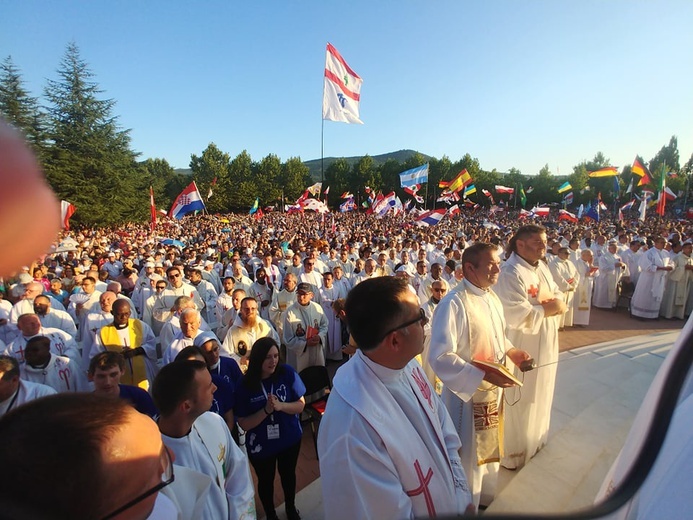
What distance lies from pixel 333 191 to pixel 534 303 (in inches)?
3014

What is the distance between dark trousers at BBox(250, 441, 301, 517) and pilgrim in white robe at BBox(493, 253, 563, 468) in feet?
7.39

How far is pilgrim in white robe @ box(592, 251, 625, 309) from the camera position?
10.7 metres

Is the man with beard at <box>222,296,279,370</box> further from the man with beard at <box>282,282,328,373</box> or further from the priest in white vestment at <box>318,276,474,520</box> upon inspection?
the priest in white vestment at <box>318,276,474,520</box>

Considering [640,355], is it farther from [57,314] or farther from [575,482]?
[57,314]

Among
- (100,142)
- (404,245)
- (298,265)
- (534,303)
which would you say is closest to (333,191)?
(100,142)

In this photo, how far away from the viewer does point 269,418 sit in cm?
313

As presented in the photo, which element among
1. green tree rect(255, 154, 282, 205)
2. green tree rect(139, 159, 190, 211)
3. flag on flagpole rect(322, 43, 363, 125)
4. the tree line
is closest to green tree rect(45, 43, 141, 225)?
the tree line

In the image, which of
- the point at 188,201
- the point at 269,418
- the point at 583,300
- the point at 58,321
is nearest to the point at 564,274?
the point at 583,300

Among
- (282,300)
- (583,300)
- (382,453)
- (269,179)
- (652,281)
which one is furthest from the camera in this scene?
(269,179)

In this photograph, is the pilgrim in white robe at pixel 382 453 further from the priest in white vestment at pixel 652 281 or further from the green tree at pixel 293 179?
the green tree at pixel 293 179

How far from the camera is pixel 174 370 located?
2.10m

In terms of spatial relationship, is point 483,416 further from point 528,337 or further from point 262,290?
point 262,290

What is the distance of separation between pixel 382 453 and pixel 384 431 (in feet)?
0.31

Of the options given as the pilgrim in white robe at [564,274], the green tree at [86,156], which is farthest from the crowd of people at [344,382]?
the green tree at [86,156]
